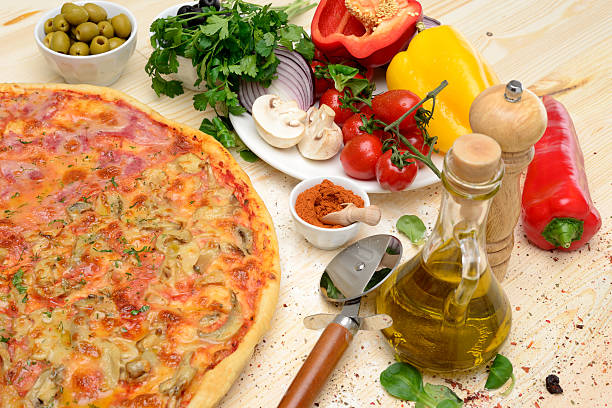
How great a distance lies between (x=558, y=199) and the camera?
2316 millimetres

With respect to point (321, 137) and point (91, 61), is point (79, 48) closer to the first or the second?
point (91, 61)

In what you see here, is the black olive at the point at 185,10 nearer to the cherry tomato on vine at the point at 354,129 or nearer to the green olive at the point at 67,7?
the green olive at the point at 67,7

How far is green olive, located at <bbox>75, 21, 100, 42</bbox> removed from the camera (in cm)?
278

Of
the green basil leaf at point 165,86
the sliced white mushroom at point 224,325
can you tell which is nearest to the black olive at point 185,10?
the green basil leaf at point 165,86

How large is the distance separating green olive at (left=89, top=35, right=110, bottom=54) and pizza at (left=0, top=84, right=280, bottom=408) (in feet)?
0.88

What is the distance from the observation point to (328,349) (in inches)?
74.1

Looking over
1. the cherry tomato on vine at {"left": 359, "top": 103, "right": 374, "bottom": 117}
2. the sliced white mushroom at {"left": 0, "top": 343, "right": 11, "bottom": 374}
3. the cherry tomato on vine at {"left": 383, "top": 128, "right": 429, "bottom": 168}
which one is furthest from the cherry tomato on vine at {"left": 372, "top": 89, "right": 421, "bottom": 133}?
the sliced white mushroom at {"left": 0, "top": 343, "right": 11, "bottom": 374}

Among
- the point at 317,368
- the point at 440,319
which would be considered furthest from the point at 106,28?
the point at 440,319

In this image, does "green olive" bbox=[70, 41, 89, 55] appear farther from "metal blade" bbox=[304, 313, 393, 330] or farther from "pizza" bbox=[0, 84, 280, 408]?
"metal blade" bbox=[304, 313, 393, 330]

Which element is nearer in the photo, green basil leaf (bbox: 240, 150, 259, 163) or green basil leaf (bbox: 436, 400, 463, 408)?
green basil leaf (bbox: 436, 400, 463, 408)

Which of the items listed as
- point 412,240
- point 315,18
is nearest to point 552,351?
point 412,240

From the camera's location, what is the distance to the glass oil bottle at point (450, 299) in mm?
1604

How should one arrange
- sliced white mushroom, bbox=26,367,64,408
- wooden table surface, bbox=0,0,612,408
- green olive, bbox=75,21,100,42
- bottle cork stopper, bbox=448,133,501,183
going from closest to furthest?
bottle cork stopper, bbox=448,133,501,183 → sliced white mushroom, bbox=26,367,64,408 → wooden table surface, bbox=0,0,612,408 → green olive, bbox=75,21,100,42

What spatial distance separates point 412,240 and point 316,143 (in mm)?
536
